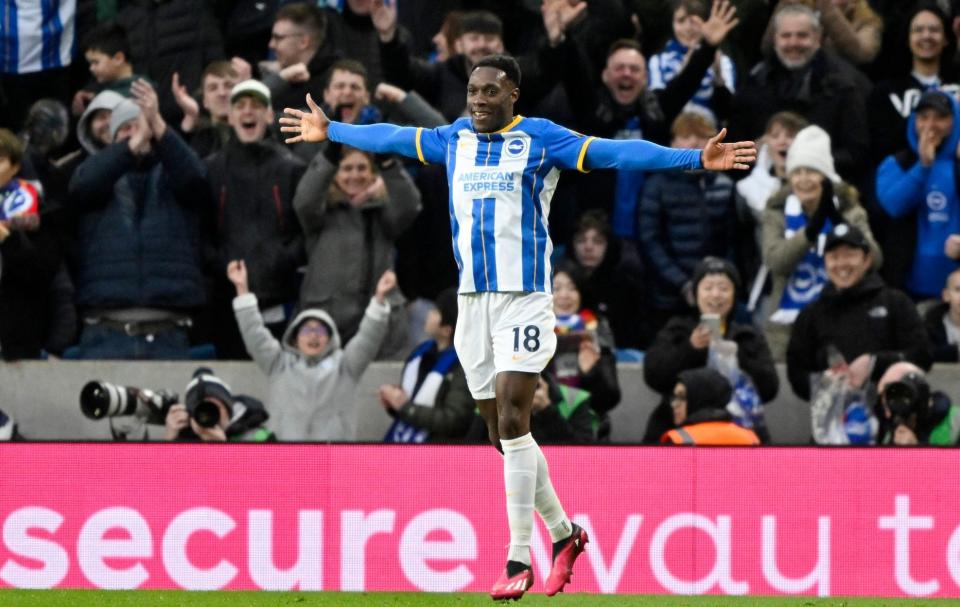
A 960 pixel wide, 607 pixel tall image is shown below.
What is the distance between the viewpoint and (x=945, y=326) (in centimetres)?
1206

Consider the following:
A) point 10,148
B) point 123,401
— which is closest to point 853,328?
point 123,401

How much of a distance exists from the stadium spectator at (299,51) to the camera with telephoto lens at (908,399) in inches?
180

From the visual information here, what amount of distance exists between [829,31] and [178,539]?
623 centimetres

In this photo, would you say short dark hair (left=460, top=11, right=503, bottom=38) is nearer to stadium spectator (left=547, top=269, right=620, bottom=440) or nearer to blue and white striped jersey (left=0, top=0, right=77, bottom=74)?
stadium spectator (left=547, top=269, right=620, bottom=440)

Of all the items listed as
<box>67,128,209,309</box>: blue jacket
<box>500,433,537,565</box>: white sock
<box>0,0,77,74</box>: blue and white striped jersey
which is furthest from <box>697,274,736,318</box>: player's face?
<box>0,0,77,74</box>: blue and white striped jersey

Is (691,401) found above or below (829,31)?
below

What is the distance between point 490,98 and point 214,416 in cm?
399

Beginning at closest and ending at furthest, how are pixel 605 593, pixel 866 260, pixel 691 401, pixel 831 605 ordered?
1. pixel 831 605
2. pixel 605 593
3. pixel 691 401
4. pixel 866 260

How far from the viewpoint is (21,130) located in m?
13.5

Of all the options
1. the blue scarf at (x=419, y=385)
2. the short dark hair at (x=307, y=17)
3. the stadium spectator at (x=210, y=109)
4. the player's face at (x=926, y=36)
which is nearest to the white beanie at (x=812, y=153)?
the player's face at (x=926, y=36)

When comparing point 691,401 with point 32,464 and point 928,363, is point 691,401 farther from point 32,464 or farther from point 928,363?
point 32,464

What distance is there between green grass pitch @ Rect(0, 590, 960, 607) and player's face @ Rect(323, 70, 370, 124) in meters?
4.00

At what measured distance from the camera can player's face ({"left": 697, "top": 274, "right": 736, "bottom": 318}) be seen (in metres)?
11.6

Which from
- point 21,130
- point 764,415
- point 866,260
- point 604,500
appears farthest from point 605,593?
point 21,130
